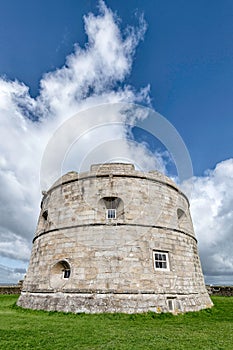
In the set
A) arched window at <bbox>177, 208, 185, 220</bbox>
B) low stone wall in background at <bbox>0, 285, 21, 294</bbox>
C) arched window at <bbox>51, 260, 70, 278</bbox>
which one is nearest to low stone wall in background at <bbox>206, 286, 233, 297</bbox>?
arched window at <bbox>177, 208, 185, 220</bbox>

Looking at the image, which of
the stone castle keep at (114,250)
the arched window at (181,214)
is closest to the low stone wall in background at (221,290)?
the stone castle keep at (114,250)

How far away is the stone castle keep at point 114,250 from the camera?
9383mm

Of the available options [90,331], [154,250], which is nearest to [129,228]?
[154,250]

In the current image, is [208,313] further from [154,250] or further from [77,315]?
[77,315]

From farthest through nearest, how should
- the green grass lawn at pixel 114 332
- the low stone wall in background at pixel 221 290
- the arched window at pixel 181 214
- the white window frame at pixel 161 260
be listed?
the low stone wall in background at pixel 221 290
the arched window at pixel 181 214
the white window frame at pixel 161 260
the green grass lawn at pixel 114 332

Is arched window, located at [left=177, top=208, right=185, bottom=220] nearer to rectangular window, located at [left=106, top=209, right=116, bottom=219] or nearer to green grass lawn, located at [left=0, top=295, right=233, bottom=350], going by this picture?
rectangular window, located at [left=106, top=209, right=116, bottom=219]

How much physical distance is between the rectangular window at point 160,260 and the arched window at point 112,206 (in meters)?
2.32

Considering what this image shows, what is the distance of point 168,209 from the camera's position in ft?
39.1

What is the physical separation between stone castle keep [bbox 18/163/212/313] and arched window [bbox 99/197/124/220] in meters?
0.05

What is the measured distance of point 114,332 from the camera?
6.42 metres

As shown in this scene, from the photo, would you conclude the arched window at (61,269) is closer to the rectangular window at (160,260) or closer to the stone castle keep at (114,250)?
the stone castle keep at (114,250)

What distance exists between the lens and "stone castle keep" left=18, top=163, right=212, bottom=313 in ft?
30.8

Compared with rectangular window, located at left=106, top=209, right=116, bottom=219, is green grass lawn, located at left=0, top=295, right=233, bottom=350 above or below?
below

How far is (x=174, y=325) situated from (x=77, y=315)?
339 cm
